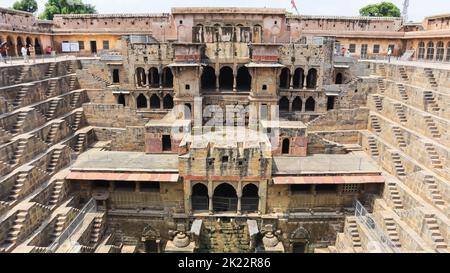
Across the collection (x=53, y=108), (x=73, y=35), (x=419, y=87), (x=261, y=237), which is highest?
(x=73, y=35)

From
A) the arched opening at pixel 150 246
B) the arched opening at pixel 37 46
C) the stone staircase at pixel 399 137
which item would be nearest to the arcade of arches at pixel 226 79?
the stone staircase at pixel 399 137

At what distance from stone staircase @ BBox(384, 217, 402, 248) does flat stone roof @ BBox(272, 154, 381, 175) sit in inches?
131

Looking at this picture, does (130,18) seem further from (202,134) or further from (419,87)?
(419,87)

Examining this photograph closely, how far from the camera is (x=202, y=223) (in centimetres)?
1991

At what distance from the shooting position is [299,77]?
96.6 ft

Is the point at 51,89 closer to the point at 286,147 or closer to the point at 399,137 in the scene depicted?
the point at 286,147

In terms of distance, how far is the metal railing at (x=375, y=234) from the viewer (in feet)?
51.9

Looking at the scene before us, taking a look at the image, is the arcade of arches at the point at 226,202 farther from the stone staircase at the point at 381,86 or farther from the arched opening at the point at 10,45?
the arched opening at the point at 10,45

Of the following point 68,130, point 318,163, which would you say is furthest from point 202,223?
point 68,130

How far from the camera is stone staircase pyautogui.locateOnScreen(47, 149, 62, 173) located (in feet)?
65.2

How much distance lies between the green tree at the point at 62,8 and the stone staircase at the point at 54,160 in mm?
40599

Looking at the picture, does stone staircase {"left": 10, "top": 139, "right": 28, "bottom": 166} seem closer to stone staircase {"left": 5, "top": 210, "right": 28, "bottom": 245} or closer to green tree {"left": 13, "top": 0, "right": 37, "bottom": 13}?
stone staircase {"left": 5, "top": 210, "right": 28, "bottom": 245}

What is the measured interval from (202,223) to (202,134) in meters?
Result: 5.81

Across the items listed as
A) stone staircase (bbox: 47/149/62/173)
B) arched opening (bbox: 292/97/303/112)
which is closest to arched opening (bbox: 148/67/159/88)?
stone staircase (bbox: 47/149/62/173)
